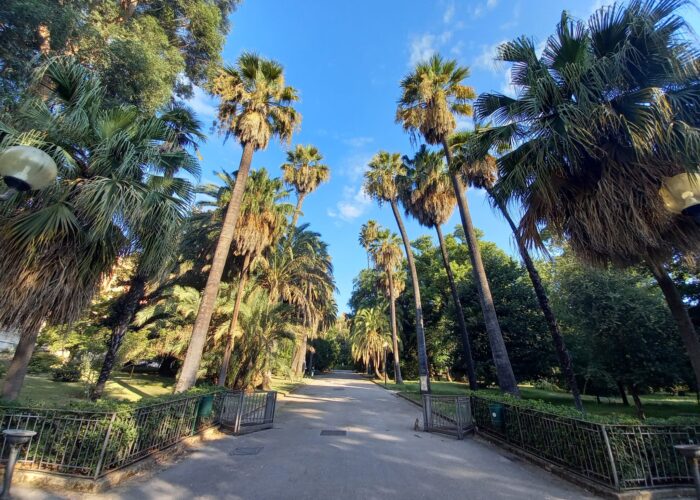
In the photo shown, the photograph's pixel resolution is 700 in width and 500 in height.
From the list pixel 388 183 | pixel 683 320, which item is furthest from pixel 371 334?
pixel 683 320

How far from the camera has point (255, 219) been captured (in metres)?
15.4

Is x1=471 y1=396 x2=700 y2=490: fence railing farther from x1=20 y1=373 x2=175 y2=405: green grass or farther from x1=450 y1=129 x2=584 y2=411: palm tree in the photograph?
x1=20 y1=373 x2=175 y2=405: green grass

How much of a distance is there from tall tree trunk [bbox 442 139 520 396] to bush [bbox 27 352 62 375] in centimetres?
1932

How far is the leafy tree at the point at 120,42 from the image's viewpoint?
7730 mm

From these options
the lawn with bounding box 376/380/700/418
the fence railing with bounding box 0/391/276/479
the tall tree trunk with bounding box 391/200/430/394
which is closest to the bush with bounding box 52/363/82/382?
the fence railing with bounding box 0/391/276/479

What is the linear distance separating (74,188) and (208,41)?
30.5ft

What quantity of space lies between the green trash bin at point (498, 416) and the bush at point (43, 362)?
18.9m

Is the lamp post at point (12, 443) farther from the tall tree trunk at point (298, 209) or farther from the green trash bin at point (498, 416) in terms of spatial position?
the tall tree trunk at point (298, 209)

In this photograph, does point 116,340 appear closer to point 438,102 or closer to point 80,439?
point 80,439

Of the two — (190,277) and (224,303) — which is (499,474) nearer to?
(224,303)

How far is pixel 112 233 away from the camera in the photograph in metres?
6.32

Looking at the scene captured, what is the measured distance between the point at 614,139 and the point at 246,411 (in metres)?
11.1

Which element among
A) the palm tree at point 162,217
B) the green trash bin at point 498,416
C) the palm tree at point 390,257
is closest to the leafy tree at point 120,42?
the palm tree at point 162,217

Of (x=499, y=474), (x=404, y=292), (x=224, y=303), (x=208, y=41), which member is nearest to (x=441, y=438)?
(x=499, y=474)
